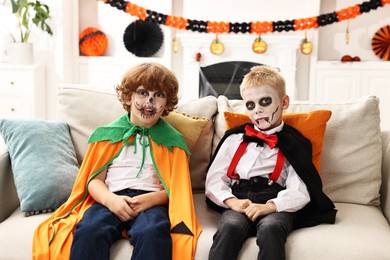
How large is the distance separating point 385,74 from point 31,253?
417 cm

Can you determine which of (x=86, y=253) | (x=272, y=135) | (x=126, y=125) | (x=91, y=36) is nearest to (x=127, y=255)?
(x=86, y=253)

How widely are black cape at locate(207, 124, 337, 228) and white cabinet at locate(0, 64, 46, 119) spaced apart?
3.03 metres

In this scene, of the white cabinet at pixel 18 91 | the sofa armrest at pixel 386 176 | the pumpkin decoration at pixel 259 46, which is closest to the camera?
the sofa armrest at pixel 386 176

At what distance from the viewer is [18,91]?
15.1 feet

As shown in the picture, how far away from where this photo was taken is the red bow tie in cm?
208

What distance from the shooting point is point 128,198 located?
1.97 meters

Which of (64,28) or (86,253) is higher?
(64,28)

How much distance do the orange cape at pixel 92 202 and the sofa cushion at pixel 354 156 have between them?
0.63 meters

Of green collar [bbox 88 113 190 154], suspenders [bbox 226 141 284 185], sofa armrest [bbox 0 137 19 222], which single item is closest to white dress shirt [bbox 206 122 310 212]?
suspenders [bbox 226 141 284 185]

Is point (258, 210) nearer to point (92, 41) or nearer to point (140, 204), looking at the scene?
point (140, 204)

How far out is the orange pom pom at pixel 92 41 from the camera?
210 inches

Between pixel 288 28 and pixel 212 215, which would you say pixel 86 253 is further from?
pixel 288 28

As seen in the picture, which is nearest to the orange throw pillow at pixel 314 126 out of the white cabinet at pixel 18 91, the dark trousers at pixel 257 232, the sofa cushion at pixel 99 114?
the dark trousers at pixel 257 232

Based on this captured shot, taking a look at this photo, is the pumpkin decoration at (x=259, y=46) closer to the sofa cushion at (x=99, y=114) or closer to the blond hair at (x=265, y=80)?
the sofa cushion at (x=99, y=114)
